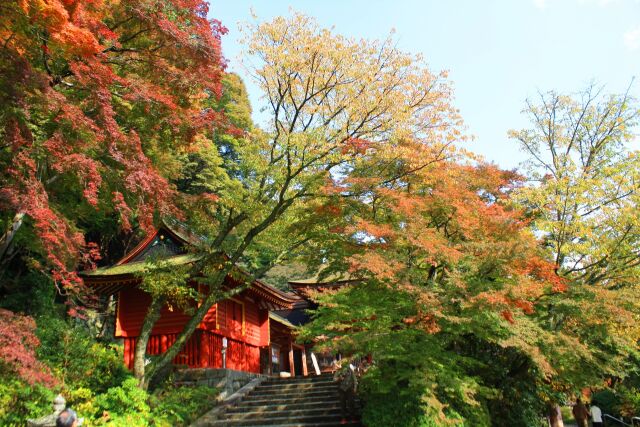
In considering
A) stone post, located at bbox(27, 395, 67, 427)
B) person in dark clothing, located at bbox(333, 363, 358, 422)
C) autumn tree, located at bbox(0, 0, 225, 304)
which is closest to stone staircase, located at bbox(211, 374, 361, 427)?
person in dark clothing, located at bbox(333, 363, 358, 422)

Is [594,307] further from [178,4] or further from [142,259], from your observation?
[142,259]

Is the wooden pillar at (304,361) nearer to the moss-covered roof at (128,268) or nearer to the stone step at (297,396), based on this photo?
the stone step at (297,396)

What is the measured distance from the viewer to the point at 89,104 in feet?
30.1

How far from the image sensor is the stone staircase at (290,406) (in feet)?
36.6

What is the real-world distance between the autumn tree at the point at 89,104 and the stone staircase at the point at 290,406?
5242mm

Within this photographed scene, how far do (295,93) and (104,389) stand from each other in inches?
323

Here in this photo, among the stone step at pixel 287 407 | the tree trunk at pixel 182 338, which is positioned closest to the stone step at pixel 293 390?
the stone step at pixel 287 407

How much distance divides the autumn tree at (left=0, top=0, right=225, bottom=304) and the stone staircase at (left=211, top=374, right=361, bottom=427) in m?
5.24

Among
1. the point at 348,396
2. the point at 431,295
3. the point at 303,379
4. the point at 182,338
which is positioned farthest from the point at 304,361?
the point at 431,295

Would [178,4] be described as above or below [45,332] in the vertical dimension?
above

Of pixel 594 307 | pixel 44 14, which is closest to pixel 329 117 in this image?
pixel 44 14

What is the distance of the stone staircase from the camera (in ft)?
36.6

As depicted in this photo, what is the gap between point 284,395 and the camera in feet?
43.0

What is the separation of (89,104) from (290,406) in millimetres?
8739
